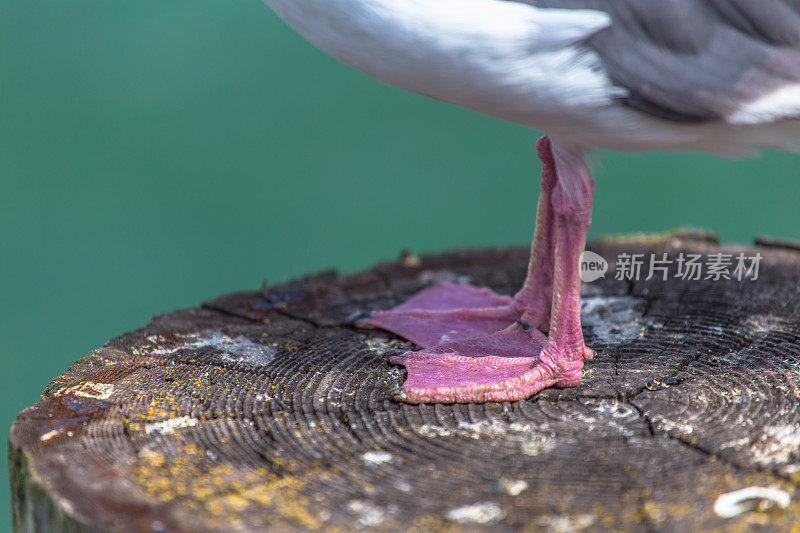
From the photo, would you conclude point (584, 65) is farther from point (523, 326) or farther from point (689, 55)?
point (523, 326)

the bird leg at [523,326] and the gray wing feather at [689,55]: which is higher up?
the gray wing feather at [689,55]

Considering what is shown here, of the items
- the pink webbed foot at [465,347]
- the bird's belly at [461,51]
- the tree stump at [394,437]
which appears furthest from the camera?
the pink webbed foot at [465,347]

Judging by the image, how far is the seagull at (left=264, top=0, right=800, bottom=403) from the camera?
5.15 feet

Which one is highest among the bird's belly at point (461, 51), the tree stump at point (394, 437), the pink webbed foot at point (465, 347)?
the bird's belly at point (461, 51)

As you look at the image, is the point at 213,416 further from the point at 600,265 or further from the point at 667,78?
the point at 600,265

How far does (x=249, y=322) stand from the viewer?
244 cm

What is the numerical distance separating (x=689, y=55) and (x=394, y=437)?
40.7 inches

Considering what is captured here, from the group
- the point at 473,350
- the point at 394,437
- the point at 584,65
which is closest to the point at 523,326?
the point at 473,350

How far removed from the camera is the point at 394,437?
65.6 inches

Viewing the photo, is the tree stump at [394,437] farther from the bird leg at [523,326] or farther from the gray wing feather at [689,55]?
the gray wing feather at [689,55]

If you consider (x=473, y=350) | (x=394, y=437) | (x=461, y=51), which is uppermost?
(x=461, y=51)

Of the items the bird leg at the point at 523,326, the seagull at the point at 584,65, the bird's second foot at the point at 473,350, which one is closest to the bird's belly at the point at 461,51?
the seagull at the point at 584,65

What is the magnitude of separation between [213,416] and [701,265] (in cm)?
181

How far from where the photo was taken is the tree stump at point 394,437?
1.40 m
